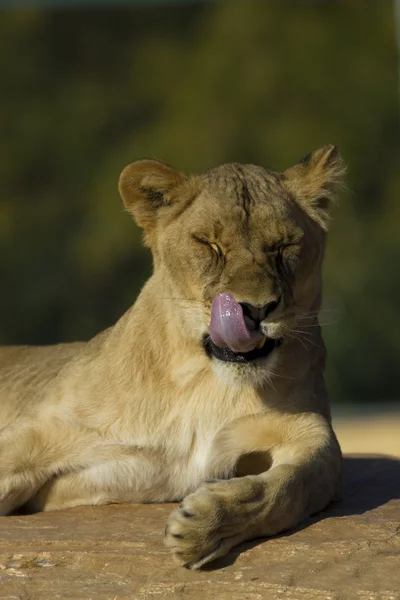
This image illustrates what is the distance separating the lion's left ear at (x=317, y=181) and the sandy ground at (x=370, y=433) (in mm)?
3391

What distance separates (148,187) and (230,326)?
0.80 meters

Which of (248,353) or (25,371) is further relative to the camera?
(25,371)

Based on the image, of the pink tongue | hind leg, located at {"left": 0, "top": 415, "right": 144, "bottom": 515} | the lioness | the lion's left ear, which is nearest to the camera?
the pink tongue

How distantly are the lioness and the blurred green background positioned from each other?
7561mm

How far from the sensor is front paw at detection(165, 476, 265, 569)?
11.4 ft

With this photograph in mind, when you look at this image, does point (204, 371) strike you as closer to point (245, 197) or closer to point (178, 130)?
point (245, 197)

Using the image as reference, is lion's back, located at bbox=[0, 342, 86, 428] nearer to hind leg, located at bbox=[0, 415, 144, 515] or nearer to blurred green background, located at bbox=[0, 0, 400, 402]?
hind leg, located at bbox=[0, 415, 144, 515]

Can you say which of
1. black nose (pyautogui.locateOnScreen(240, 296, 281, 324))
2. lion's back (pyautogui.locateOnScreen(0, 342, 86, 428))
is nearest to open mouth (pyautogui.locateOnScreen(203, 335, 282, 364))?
black nose (pyautogui.locateOnScreen(240, 296, 281, 324))

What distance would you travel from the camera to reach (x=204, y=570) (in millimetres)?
3486

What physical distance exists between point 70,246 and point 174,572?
915 cm

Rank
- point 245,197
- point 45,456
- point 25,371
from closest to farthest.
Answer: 1. point 245,197
2. point 45,456
3. point 25,371

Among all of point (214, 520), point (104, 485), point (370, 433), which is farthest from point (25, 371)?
point (370, 433)

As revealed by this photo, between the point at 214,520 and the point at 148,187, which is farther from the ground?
the point at 148,187

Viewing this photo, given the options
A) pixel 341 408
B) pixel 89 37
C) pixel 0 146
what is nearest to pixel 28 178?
pixel 0 146
